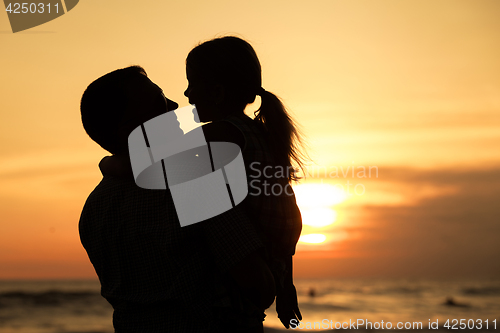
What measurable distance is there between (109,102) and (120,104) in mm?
38

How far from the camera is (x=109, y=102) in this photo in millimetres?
1259

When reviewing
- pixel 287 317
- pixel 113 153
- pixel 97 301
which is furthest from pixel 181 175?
pixel 97 301

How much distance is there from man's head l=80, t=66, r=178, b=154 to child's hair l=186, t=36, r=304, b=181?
0.21 m

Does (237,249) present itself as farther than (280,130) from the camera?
No

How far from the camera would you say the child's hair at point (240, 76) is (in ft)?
→ 4.60

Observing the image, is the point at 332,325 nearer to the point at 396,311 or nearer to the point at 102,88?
the point at 396,311

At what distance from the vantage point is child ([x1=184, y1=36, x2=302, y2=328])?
1.20 meters

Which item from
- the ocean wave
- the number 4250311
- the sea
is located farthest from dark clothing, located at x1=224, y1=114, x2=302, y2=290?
the ocean wave

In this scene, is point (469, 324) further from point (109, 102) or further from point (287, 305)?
point (109, 102)

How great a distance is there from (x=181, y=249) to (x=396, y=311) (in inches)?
978

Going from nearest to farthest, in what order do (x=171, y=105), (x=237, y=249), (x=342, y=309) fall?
1. (x=237, y=249)
2. (x=171, y=105)
3. (x=342, y=309)

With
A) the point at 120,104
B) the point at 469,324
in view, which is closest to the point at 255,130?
the point at 120,104

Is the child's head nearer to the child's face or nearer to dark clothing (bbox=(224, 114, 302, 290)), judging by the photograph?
the child's face

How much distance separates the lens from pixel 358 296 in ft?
95.6
